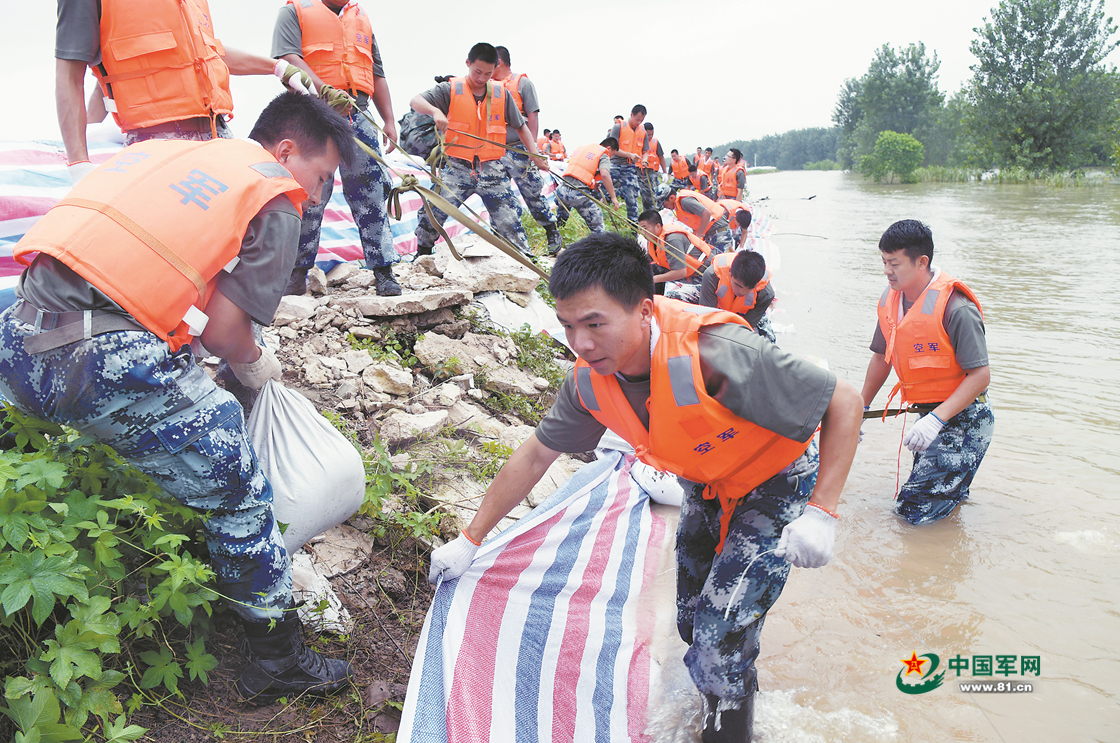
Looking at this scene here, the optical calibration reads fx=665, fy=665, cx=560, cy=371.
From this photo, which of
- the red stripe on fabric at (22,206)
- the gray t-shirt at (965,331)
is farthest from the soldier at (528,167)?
the gray t-shirt at (965,331)

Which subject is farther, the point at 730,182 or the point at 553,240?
the point at 730,182

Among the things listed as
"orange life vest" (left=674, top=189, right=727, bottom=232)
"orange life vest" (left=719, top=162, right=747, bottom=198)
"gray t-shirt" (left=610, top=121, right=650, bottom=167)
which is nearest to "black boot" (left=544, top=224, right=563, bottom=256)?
"orange life vest" (left=674, top=189, right=727, bottom=232)

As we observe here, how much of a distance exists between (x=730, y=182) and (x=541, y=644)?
1515 centimetres

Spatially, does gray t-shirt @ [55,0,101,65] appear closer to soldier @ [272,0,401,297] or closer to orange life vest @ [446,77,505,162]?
soldier @ [272,0,401,297]

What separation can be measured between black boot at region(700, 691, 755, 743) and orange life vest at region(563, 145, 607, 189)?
764cm

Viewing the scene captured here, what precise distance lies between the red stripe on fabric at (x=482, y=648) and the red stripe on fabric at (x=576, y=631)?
0.74 feet

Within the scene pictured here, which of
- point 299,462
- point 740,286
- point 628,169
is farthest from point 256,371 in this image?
point 628,169

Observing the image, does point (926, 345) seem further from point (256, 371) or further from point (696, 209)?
point (696, 209)

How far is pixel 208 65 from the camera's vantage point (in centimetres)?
300

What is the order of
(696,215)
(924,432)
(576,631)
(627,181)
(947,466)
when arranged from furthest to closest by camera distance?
(627,181) < (696,215) < (947,466) < (924,432) < (576,631)

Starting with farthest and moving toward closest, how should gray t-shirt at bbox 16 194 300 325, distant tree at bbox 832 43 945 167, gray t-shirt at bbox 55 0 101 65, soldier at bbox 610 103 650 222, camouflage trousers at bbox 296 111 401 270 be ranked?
distant tree at bbox 832 43 945 167 → soldier at bbox 610 103 650 222 → camouflage trousers at bbox 296 111 401 270 → gray t-shirt at bbox 55 0 101 65 → gray t-shirt at bbox 16 194 300 325

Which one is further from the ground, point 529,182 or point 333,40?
point 333,40

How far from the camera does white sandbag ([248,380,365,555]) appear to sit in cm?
205

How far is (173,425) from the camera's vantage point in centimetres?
161
